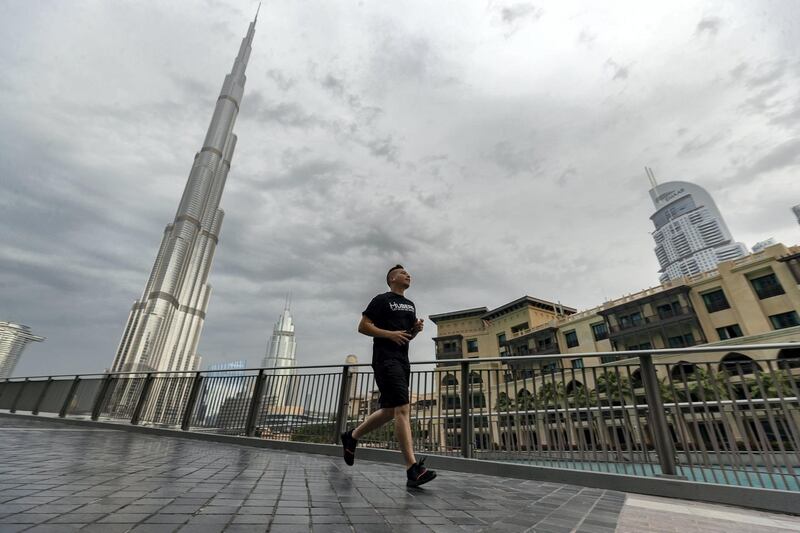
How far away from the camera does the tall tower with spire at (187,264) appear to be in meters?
123

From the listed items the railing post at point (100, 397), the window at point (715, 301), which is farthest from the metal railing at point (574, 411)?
the window at point (715, 301)

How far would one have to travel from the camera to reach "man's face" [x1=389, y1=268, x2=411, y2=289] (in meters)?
3.98

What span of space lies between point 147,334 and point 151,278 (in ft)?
88.9

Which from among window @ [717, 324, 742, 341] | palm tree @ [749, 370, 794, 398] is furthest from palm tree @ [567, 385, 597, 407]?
window @ [717, 324, 742, 341]

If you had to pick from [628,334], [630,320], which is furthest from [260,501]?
[630,320]

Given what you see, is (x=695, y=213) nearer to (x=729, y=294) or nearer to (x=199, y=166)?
(x=729, y=294)

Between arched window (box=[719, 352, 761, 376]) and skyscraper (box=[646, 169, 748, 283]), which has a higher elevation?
skyscraper (box=[646, 169, 748, 283])

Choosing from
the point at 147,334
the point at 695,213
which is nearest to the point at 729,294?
the point at 147,334

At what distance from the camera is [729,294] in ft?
87.4

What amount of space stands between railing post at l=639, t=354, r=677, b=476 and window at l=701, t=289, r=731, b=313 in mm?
32570

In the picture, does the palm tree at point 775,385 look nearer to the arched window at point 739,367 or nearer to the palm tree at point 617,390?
the arched window at point 739,367

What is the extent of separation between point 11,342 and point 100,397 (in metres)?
243

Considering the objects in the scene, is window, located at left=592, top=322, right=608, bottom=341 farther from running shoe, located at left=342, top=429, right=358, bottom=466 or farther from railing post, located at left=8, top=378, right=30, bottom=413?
railing post, located at left=8, top=378, right=30, bottom=413

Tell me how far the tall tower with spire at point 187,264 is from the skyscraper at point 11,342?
79.8 meters
